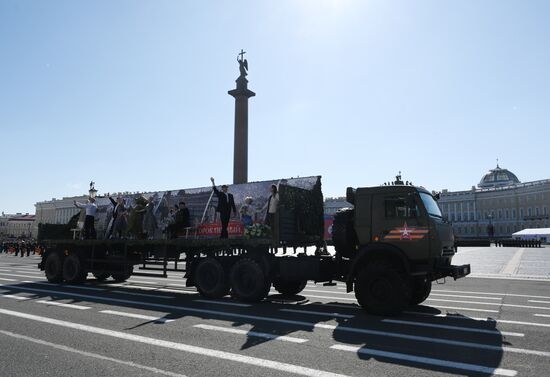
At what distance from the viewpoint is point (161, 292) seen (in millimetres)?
14344

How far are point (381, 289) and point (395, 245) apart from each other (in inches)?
40.4

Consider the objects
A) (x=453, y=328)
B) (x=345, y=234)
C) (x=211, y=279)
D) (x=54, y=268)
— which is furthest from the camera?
(x=54, y=268)

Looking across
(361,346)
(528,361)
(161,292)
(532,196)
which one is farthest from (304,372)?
(532,196)

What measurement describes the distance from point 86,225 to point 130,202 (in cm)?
207

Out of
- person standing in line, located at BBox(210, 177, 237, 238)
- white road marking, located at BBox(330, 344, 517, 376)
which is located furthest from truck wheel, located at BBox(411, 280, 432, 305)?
person standing in line, located at BBox(210, 177, 237, 238)

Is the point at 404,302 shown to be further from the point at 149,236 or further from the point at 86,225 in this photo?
the point at 86,225

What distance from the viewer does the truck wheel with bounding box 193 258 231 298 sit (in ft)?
40.9

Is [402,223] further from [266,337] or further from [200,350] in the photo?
[200,350]

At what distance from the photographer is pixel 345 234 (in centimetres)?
1075

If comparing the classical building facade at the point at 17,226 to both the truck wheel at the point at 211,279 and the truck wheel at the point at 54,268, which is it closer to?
the truck wheel at the point at 54,268

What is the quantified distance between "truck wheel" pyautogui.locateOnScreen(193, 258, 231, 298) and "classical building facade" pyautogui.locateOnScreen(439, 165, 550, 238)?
11407 centimetres

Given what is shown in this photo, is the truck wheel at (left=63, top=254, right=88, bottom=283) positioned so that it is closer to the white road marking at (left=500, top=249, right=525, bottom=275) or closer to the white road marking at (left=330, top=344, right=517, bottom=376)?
the white road marking at (left=330, top=344, right=517, bottom=376)

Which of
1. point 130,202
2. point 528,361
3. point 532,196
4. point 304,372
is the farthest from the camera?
point 532,196

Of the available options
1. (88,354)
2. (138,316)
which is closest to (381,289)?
(138,316)
